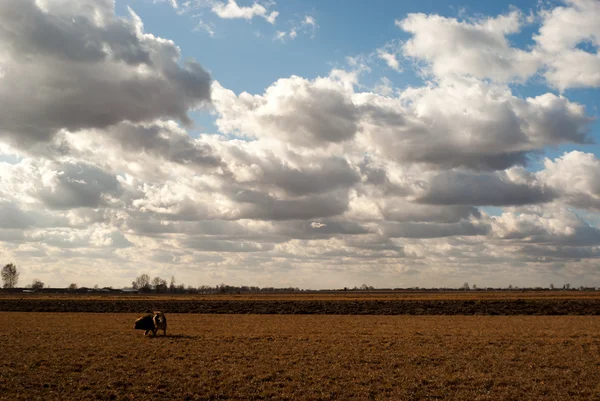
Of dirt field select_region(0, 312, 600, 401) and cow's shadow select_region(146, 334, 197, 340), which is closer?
dirt field select_region(0, 312, 600, 401)

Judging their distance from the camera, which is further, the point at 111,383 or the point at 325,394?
the point at 111,383

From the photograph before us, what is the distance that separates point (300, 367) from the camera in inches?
824

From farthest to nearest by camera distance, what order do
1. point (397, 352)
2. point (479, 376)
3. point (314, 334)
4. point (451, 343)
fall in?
point (314, 334)
point (451, 343)
point (397, 352)
point (479, 376)

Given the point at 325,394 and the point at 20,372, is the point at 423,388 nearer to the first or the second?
the point at 325,394

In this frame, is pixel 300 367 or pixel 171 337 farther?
pixel 171 337

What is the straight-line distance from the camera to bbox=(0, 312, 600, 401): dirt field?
54.7 feet

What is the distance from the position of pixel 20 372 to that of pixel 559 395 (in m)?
19.1

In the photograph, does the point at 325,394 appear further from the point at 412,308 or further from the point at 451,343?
the point at 412,308

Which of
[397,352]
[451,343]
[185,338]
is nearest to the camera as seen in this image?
[397,352]

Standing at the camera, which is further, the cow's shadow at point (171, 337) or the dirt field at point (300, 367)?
the cow's shadow at point (171, 337)

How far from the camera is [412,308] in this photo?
68.6 metres

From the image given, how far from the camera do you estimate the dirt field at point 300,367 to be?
656 inches

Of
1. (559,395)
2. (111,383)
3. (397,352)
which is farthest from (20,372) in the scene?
(559,395)

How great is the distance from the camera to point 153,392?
1656 cm
